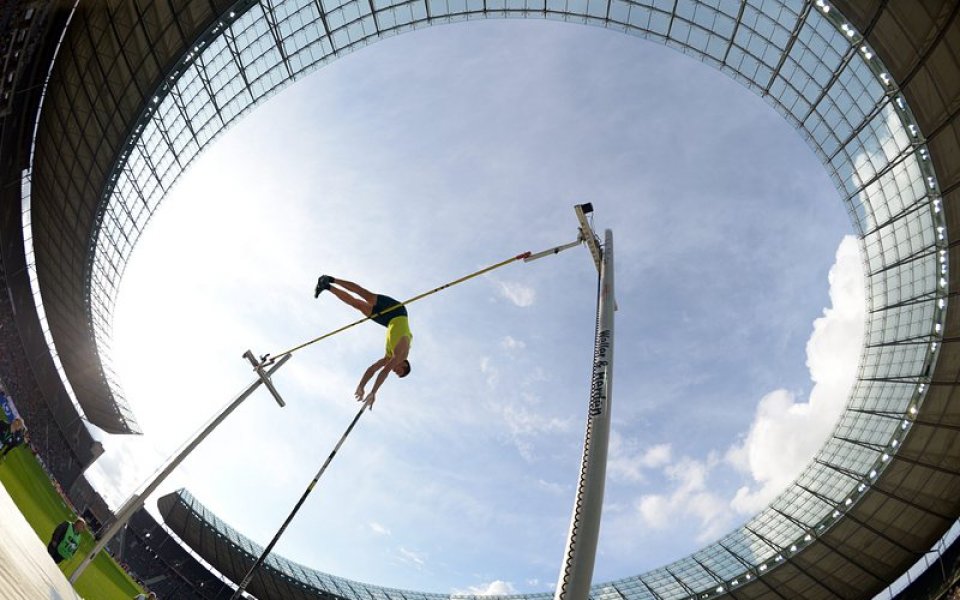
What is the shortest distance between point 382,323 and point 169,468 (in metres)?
4.58

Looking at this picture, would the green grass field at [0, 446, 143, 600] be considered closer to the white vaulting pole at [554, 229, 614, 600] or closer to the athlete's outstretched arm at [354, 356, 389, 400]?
the athlete's outstretched arm at [354, 356, 389, 400]

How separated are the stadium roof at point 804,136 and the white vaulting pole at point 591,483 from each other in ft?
73.3

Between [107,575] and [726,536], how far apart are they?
39.2m

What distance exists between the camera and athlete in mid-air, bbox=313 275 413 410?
10281 mm

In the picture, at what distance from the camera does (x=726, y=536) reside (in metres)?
40.2

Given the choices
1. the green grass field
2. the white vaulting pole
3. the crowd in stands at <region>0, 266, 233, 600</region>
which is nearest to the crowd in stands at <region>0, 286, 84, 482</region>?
the crowd in stands at <region>0, 266, 233, 600</region>

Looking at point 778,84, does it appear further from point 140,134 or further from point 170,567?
point 170,567

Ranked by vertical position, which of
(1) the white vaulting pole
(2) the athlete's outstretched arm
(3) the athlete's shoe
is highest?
(3) the athlete's shoe

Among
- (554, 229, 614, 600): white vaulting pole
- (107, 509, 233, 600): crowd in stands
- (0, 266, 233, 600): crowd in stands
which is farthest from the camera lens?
(107, 509, 233, 600): crowd in stands

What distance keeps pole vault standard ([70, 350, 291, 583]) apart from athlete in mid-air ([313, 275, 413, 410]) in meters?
1.97

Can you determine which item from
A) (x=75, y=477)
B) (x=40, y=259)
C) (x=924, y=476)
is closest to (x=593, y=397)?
(x=924, y=476)

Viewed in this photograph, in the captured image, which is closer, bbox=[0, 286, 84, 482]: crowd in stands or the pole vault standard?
the pole vault standard

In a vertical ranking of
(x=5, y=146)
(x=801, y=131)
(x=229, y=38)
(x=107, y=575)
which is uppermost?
(x=801, y=131)

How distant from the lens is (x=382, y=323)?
11.1 meters
